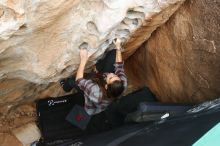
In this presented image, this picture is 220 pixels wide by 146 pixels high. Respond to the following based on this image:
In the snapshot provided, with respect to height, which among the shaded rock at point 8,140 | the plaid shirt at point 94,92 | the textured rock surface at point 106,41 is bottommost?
the shaded rock at point 8,140

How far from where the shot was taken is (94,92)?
2.41m

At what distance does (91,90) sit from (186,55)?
0.63 metres

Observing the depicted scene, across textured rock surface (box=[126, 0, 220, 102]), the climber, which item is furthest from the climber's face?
textured rock surface (box=[126, 0, 220, 102])

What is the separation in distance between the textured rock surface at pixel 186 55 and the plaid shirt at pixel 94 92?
1.24 ft

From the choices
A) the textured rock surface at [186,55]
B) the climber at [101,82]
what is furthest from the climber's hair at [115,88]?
the textured rock surface at [186,55]

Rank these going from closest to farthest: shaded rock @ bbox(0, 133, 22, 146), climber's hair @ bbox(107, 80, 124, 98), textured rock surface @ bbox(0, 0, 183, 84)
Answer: textured rock surface @ bbox(0, 0, 183, 84)
climber's hair @ bbox(107, 80, 124, 98)
shaded rock @ bbox(0, 133, 22, 146)

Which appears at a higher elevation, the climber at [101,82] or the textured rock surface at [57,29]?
the textured rock surface at [57,29]

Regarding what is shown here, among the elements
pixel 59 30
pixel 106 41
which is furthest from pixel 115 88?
pixel 59 30

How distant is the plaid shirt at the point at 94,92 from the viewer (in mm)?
2416

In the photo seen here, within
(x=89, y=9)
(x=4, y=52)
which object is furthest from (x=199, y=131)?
(x=4, y=52)

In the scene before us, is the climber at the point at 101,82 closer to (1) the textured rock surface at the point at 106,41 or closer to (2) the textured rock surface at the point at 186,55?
(1) the textured rock surface at the point at 106,41

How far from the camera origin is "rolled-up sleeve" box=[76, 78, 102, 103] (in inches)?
95.0

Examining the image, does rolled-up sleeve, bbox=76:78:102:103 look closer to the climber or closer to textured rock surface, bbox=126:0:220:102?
the climber

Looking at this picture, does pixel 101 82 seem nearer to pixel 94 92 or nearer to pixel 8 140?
pixel 94 92
